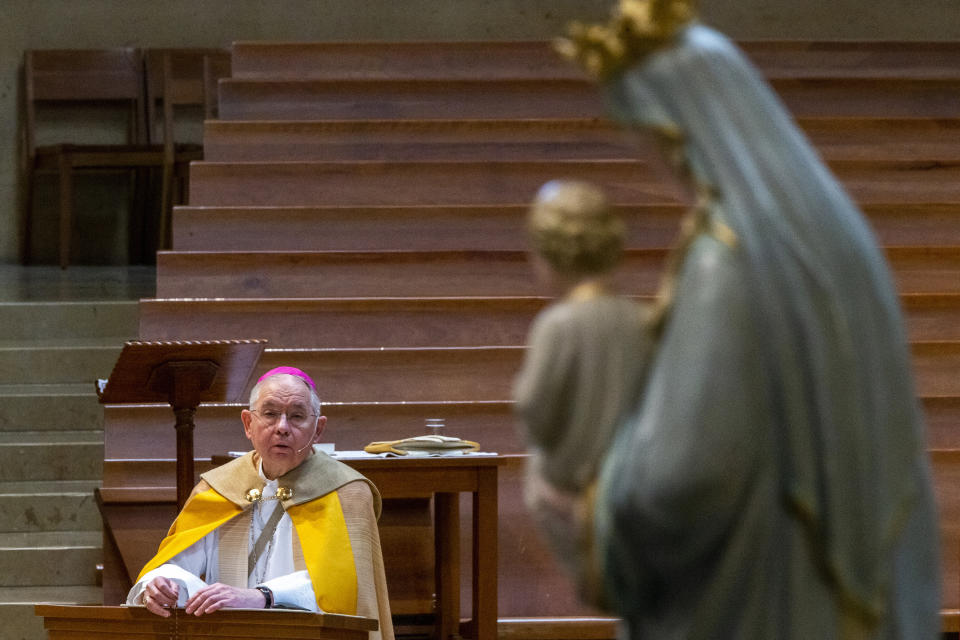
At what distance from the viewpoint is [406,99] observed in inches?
272

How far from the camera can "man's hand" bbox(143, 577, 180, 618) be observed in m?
3.36

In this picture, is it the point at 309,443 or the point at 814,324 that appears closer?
the point at 814,324

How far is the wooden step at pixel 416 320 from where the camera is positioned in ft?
18.4

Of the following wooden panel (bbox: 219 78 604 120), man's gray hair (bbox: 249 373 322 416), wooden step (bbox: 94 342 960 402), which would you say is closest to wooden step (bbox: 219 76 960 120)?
wooden panel (bbox: 219 78 604 120)

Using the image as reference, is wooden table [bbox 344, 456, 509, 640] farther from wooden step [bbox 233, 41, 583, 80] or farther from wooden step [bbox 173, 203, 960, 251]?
wooden step [bbox 233, 41, 583, 80]

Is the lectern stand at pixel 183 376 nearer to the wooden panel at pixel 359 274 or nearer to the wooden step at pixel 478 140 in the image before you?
the wooden panel at pixel 359 274

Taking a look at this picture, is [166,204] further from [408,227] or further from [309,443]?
[309,443]

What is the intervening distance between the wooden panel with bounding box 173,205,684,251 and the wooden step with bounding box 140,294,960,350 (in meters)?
0.46

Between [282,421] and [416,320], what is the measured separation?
6.27 ft

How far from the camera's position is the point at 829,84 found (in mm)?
7012

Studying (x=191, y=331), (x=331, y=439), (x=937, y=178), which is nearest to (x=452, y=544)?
(x=331, y=439)

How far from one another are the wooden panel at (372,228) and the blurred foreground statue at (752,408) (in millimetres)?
4544

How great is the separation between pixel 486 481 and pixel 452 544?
411 mm

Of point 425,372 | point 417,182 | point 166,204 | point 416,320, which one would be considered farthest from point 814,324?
point 166,204
